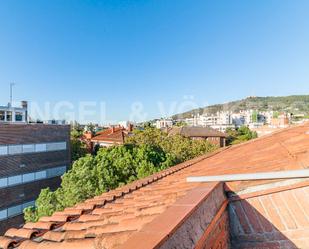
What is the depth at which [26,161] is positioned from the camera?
24.6 metres

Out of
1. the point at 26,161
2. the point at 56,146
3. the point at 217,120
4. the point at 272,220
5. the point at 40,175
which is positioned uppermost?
the point at 217,120

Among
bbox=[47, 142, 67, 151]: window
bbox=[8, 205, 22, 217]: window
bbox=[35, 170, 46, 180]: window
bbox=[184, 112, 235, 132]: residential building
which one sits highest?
bbox=[184, 112, 235, 132]: residential building

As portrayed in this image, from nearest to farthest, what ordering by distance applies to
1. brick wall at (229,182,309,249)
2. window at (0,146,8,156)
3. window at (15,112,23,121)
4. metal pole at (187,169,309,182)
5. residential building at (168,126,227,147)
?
brick wall at (229,182,309,249) < metal pole at (187,169,309,182) < window at (0,146,8,156) < window at (15,112,23,121) < residential building at (168,126,227,147)

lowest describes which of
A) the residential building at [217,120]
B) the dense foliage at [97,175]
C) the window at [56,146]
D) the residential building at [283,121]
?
the dense foliage at [97,175]

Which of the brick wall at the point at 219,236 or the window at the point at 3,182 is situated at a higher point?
the brick wall at the point at 219,236

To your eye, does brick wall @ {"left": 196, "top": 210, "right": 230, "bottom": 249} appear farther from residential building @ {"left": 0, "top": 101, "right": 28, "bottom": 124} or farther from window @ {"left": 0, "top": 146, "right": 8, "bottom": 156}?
residential building @ {"left": 0, "top": 101, "right": 28, "bottom": 124}

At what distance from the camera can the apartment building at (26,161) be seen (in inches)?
877

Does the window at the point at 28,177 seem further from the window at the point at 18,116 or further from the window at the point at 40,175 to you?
the window at the point at 18,116

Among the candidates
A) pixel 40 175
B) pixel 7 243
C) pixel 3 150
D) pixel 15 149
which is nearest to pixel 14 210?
pixel 40 175

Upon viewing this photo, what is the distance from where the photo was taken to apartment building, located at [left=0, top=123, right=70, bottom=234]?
2227 cm

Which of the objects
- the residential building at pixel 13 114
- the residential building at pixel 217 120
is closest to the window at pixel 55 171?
the residential building at pixel 13 114

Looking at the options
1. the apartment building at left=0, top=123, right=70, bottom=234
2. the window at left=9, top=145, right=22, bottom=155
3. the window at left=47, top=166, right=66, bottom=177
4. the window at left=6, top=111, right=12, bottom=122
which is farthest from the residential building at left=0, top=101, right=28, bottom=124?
the window at left=47, top=166, right=66, bottom=177

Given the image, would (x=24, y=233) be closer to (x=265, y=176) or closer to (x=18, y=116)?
(x=265, y=176)

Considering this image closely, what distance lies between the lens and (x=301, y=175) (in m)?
2.82
